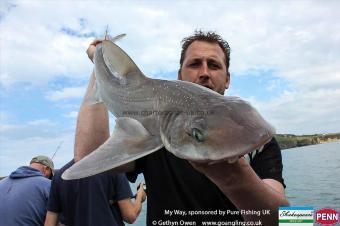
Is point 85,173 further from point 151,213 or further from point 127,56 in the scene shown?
point 151,213

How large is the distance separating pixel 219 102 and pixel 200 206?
0.76 meters

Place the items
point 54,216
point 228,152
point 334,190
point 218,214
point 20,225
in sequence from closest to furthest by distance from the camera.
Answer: point 228,152 → point 218,214 → point 54,216 → point 20,225 → point 334,190

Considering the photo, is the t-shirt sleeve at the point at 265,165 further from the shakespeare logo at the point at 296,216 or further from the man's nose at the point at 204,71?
the man's nose at the point at 204,71

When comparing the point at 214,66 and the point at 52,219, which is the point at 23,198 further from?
the point at 214,66

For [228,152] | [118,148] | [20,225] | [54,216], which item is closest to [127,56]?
[118,148]

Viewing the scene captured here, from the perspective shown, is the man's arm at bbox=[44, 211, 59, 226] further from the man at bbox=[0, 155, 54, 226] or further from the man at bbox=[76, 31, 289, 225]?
the man at bbox=[76, 31, 289, 225]

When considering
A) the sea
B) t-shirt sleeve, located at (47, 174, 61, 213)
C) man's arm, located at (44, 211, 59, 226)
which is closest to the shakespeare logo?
t-shirt sleeve, located at (47, 174, 61, 213)

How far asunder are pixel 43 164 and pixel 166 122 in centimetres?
376

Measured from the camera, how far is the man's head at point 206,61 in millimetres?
2008

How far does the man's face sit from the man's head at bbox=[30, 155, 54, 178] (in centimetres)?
306

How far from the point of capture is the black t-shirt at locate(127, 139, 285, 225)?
173 centimetres

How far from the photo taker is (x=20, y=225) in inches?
146

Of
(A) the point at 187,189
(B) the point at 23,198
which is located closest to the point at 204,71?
(A) the point at 187,189

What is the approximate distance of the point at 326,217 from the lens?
6.26 feet
